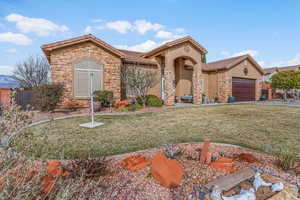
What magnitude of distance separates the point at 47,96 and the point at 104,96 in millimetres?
3128

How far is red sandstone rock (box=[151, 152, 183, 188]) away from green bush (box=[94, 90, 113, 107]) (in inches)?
335

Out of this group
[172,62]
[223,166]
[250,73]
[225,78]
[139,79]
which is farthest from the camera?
[250,73]

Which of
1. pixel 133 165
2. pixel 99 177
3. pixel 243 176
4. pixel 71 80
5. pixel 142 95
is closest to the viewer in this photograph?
pixel 243 176

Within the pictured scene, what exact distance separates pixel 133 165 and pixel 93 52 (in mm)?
9840

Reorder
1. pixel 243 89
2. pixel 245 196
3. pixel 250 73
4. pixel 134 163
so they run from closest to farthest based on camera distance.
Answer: pixel 245 196
pixel 134 163
pixel 243 89
pixel 250 73

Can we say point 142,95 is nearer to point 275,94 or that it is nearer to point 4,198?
point 4,198

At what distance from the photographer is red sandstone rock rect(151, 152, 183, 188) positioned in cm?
194

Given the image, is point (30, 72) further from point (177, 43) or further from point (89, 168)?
point (89, 168)

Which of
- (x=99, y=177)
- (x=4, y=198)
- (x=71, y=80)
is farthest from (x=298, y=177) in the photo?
(x=71, y=80)

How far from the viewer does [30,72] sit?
795 inches

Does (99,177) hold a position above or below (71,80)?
below

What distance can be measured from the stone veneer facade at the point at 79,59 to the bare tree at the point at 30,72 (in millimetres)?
12720

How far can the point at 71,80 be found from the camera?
9.98 meters

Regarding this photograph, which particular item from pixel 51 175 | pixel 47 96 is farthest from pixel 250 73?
pixel 51 175
